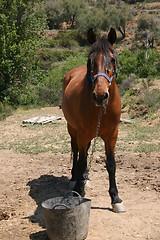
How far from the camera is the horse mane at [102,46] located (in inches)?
147

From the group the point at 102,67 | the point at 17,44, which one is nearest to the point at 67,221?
the point at 102,67

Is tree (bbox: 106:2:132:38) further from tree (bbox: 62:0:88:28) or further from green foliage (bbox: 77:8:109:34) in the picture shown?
tree (bbox: 62:0:88:28)

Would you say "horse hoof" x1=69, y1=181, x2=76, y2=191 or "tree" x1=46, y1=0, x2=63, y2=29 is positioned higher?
"tree" x1=46, y1=0, x2=63, y2=29

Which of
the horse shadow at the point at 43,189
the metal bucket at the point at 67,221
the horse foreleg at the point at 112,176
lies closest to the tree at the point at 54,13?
the horse shadow at the point at 43,189

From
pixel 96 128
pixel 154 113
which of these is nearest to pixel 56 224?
pixel 96 128

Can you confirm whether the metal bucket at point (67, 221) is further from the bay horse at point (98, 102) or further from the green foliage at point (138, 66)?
the green foliage at point (138, 66)

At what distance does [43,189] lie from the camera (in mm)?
5359

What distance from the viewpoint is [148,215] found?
13.5 ft

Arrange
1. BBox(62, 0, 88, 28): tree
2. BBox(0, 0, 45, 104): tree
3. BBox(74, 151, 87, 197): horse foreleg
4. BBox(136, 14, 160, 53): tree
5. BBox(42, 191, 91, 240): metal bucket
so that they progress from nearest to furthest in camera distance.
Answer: BBox(42, 191, 91, 240): metal bucket, BBox(74, 151, 87, 197): horse foreleg, BBox(0, 0, 45, 104): tree, BBox(136, 14, 160, 53): tree, BBox(62, 0, 88, 28): tree

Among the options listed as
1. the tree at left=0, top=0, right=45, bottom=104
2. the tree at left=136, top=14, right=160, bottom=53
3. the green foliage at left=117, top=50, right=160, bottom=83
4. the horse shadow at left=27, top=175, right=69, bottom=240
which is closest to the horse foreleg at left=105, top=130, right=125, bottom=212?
the horse shadow at left=27, top=175, right=69, bottom=240

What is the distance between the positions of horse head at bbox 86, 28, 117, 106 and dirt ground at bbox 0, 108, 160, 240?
4.13ft

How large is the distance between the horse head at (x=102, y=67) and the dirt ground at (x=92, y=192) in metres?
1.26

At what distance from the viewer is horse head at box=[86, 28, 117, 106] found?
340cm

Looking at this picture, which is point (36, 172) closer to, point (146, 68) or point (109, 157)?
point (109, 157)
